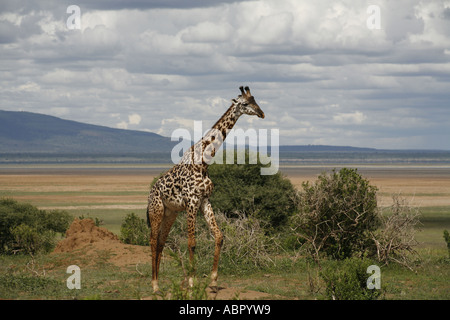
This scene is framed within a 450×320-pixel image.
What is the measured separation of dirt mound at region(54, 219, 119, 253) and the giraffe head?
34.4 feet

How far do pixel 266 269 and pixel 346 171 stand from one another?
416 centimetres

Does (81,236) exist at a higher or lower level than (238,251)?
higher

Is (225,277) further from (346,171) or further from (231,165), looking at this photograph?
(231,165)

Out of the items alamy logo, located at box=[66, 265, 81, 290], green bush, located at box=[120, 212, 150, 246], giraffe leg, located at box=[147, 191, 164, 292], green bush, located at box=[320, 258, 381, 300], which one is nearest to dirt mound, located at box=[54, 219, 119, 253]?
green bush, located at box=[120, 212, 150, 246]

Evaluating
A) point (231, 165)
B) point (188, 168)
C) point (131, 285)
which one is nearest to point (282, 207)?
point (231, 165)

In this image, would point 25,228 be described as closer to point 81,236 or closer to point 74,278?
point 81,236

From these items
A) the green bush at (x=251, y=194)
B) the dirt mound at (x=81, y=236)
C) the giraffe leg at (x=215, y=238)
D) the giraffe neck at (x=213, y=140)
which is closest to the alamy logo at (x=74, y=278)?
the dirt mound at (x=81, y=236)

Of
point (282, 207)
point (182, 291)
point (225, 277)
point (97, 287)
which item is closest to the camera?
point (182, 291)

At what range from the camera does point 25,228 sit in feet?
80.1

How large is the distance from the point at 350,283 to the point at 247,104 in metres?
4.24

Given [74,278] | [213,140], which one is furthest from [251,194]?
[213,140]

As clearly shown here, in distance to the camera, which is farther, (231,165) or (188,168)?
(231,165)

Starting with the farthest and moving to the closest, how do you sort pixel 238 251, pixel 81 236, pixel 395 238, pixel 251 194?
pixel 251 194 → pixel 81 236 → pixel 395 238 → pixel 238 251

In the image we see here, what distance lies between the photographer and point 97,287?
15.5 metres
